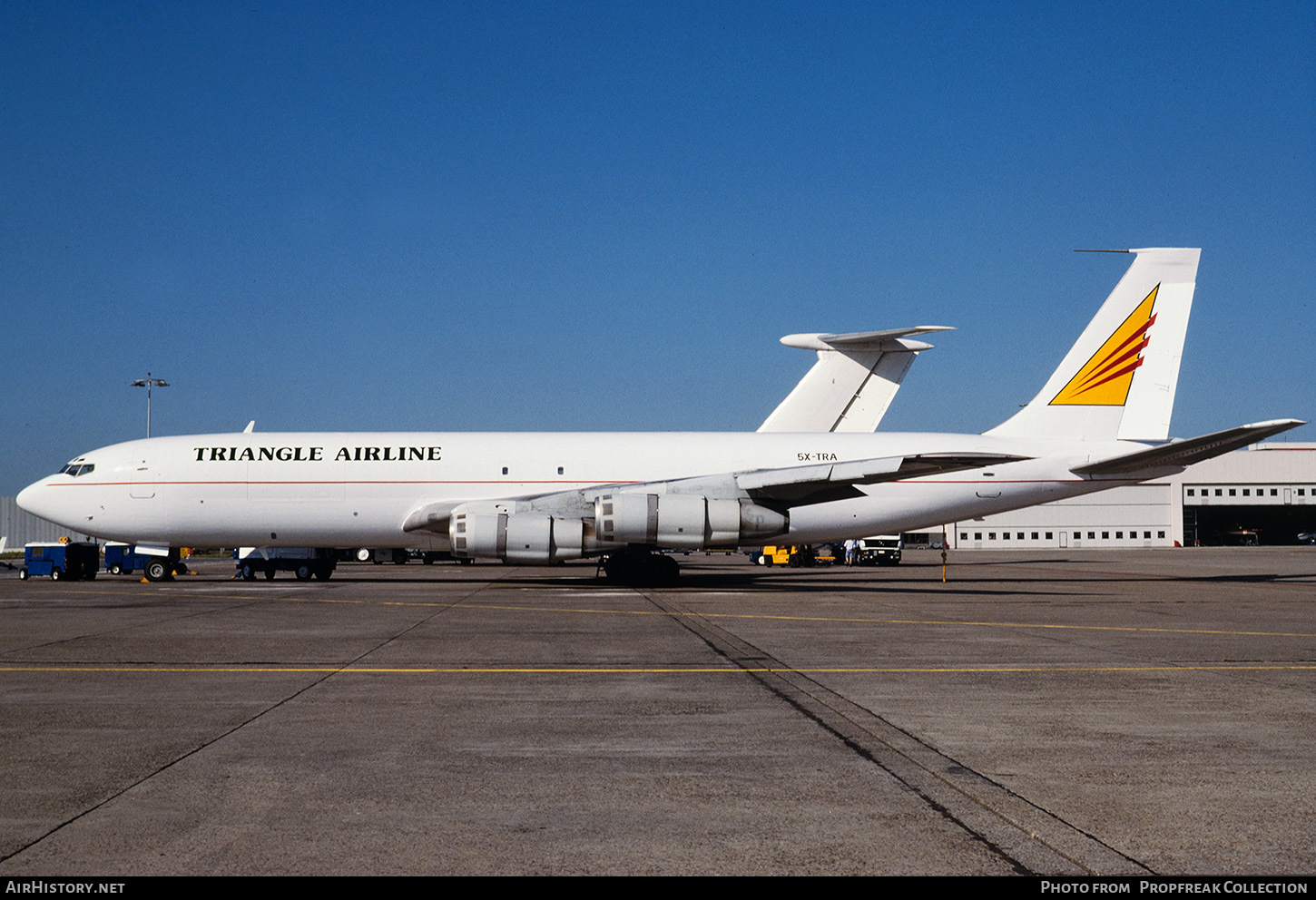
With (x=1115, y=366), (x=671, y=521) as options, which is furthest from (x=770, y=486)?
(x=1115, y=366)

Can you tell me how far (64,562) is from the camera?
115ft

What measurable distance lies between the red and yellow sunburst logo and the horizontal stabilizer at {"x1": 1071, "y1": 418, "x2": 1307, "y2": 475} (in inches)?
98.1

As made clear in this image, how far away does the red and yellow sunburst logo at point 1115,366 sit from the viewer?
31.3 m

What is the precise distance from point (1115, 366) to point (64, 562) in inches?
1366

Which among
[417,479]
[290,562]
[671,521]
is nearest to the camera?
[671,521]

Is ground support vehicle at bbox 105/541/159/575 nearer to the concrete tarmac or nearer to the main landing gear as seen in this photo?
the main landing gear

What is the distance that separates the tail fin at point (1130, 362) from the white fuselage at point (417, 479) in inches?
31.3

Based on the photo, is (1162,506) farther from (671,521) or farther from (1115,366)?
(671,521)

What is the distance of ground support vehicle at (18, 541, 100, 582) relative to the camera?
34938 millimetres

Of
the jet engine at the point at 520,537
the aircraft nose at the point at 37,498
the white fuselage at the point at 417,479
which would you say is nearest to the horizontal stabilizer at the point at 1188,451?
the white fuselage at the point at 417,479

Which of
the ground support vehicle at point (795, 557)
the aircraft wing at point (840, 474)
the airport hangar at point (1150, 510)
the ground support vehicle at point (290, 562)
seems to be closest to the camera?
the aircraft wing at point (840, 474)

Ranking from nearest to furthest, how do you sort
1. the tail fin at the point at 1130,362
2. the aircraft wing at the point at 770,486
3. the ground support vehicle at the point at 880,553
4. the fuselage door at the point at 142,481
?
the aircraft wing at the point at 770,486 → the fuselage door at the point at 142,481 → the tail fin at the point at 1130,362 → the ground support vehicle at the point at 880,553

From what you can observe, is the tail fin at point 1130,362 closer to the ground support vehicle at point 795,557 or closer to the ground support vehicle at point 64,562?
the ground support vehicle at point 795,557

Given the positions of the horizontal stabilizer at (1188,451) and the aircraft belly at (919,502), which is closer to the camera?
the horizontal stabilizer at (1188,451)
